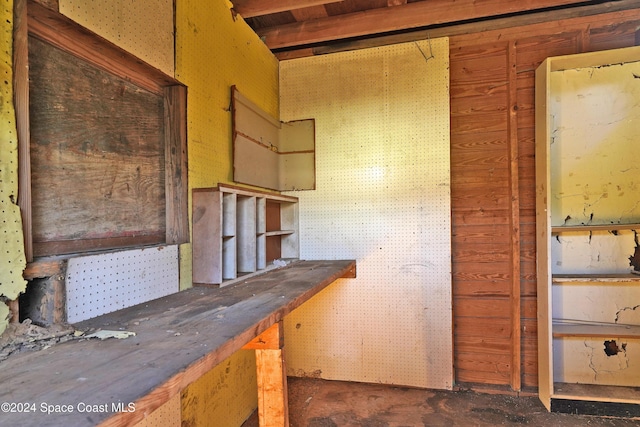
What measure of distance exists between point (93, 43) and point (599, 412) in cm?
328

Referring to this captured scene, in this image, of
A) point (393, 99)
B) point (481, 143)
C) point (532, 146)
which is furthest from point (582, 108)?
point (393, 99)

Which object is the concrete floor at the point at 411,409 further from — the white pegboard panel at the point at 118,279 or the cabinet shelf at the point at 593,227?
A: the white pegboard panel at the point at 118,279

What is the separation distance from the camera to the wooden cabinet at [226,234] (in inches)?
62.2

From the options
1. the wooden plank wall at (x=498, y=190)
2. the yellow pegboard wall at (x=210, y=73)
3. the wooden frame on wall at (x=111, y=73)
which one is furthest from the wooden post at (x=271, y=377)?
the wooden plank wall at (x=498, y=190)

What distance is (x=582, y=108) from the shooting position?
7.59 feet

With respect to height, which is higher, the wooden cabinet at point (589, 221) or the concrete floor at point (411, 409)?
the wooden cabinet at point (589, 221)

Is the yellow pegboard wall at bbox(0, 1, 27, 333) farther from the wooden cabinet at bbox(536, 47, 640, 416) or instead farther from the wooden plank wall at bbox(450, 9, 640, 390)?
the wooden cabinet at bbox(536, 47, 640, 416)

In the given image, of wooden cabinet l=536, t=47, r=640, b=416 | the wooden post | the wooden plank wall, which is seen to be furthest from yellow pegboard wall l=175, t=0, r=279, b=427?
wooden cabinet l=536, t=47, r=640, b=416

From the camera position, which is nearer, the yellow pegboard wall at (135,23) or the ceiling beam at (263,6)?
the yellow pegboard wall at (135,23)

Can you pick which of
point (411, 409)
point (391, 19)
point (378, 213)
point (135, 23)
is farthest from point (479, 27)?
point (411, 409)

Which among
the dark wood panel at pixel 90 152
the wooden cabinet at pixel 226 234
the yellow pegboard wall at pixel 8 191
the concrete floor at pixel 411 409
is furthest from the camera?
the concrete floor at pixel 411 409

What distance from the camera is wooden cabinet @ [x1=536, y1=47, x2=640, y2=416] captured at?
2.21m

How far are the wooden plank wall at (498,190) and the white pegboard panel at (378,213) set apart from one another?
153 mm

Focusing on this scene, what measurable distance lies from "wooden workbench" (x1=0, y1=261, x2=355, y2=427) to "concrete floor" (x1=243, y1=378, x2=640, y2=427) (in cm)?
120
